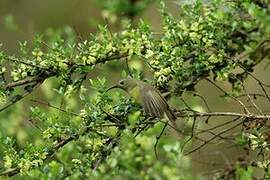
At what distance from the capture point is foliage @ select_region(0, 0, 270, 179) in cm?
228

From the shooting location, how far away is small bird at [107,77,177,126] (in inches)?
91.3

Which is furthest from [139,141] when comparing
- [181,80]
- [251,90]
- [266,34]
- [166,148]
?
[251,90]

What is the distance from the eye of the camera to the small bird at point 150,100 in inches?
91.3

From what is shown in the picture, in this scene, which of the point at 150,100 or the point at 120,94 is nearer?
the point at 150,100

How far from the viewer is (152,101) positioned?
7.61 feet

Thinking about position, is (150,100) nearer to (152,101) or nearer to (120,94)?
(152,101)

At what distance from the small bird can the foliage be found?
4cm

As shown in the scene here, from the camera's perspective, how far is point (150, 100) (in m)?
2.31

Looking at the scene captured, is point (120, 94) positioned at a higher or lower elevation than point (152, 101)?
higher

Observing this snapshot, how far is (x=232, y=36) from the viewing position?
105 inches

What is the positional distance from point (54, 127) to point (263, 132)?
0.73m

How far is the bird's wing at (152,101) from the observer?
2.32m

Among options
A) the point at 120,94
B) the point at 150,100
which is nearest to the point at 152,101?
the point at 150,100

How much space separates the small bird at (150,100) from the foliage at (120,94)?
0.12 feet
